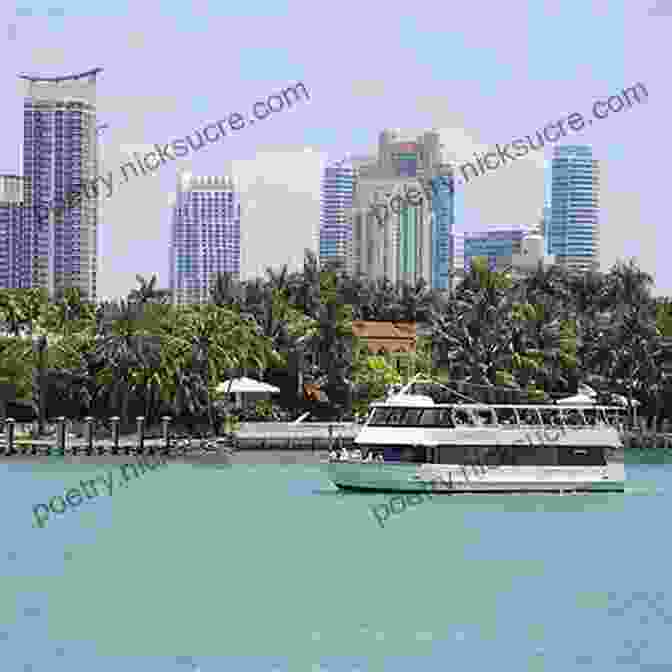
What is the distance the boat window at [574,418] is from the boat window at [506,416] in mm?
1768

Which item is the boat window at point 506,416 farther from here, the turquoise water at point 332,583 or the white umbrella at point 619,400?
the white umbrella at point 619,400

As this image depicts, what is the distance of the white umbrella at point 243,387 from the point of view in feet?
292

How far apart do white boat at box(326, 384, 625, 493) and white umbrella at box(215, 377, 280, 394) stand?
90.7ft

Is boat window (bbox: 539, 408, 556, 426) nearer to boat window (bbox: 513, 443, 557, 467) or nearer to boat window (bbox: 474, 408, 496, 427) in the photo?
boat window (bbox: 513, 443, 557, 467)

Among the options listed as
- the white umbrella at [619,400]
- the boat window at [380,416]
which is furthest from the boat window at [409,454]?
the white umbrella at [619,400]

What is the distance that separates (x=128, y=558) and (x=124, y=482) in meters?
23.7

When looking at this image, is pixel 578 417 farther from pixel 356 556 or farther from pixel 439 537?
pixel 356 556

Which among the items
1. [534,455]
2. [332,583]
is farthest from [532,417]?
[332,583]

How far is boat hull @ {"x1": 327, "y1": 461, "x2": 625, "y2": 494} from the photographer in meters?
57.7

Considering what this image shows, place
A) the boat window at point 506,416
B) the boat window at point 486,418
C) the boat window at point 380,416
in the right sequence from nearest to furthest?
the boat window at point 380,416 < the boat window at point 486,418 < the boat window at point 506,416

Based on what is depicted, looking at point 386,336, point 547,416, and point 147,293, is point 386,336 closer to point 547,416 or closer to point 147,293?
point 147,293

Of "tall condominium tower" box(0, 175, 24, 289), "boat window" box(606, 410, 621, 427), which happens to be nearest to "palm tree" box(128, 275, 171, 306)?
"boat window" box(606, 410, 621, 427)

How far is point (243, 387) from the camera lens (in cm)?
8975

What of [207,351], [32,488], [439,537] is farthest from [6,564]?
[207,351]
